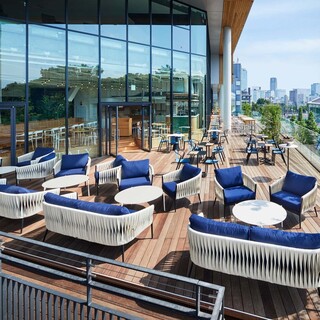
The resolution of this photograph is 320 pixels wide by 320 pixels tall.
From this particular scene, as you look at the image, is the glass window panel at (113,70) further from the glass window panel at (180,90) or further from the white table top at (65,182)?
the white table top at (65,182)

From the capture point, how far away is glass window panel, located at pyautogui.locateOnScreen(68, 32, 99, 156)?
11.3m

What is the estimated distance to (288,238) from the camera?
338 cm

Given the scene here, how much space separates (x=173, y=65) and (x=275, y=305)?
12.5 m

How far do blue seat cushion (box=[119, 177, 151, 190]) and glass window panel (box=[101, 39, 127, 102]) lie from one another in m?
6.02

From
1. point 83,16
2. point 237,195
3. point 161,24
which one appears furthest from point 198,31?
point 237,195

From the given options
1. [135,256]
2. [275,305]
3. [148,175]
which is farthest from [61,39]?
[275,305]

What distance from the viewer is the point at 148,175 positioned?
743 centimetres

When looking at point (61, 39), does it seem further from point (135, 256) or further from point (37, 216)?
point (135, 256)

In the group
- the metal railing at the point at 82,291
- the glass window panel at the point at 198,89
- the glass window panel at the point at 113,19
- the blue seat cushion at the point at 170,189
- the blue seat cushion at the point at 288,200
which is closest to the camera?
the metal railing at the point at 82,291

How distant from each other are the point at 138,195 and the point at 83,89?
700 cm

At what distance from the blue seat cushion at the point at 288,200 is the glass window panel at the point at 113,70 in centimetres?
833

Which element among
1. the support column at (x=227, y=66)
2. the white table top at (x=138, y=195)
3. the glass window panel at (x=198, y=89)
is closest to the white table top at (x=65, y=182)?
the white table top at (x=138, y=195)

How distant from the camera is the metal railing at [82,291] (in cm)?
289

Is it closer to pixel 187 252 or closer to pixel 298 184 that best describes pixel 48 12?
pixel 298 184
